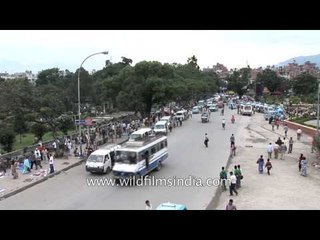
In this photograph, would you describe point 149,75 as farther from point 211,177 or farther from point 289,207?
point 289,207

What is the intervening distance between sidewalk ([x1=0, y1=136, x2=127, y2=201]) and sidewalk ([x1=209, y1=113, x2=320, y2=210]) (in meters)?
9.51

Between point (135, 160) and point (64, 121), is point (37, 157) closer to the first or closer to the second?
point (64, 121)

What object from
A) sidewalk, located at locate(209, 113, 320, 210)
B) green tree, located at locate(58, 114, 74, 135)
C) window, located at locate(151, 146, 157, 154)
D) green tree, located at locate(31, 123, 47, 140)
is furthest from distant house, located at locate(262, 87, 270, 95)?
window, located at locate(151, 146, 157, 154)

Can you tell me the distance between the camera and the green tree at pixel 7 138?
2930cm

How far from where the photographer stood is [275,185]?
20.9m

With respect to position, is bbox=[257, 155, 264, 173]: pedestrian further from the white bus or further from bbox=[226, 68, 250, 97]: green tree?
bbox=[226, 68, 250, 97]: green tree

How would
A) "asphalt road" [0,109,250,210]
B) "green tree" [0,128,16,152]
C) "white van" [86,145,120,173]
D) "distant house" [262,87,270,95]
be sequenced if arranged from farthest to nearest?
"distant house" [262,87,270,95], "green tree" [0,128,16,152], "white van" [86,145,120,173], "asphalt road" [0,109,250,210]

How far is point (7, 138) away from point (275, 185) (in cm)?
1888

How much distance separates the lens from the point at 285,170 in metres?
24.6

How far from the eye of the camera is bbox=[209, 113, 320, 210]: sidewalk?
17625 millimetres

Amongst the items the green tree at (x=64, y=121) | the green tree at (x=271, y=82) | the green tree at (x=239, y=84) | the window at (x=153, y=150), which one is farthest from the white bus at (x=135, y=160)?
the green tree at (x=239, y=84)

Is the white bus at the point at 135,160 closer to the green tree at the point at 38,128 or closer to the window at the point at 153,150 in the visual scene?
the window at the point at 153,150

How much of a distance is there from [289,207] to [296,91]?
91.1m
